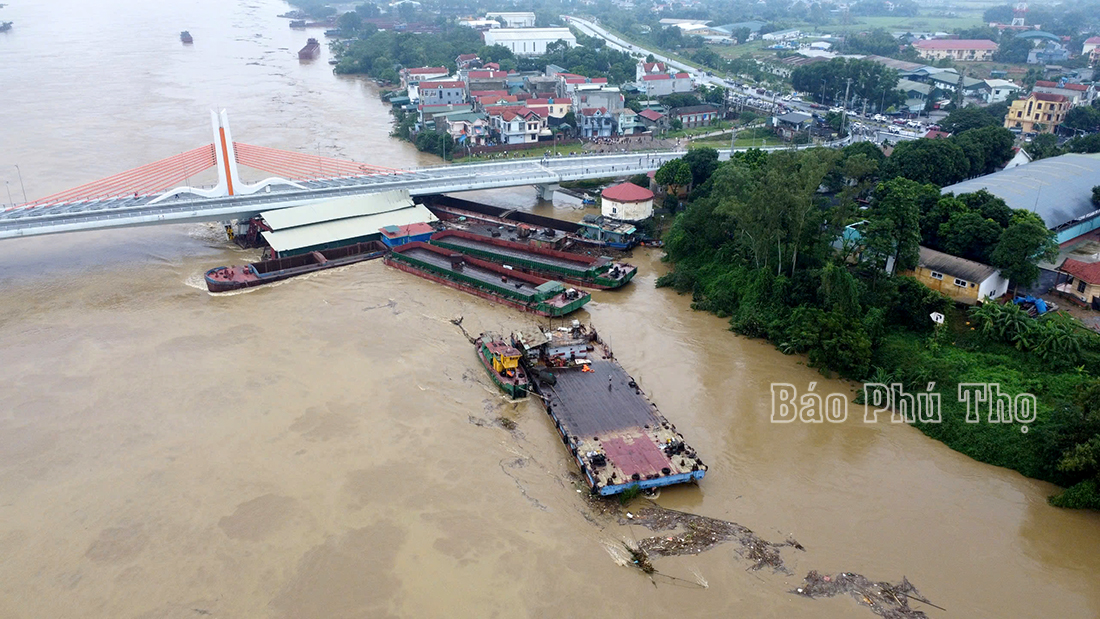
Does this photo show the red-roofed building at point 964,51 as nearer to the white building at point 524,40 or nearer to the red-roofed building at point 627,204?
the white building at point 524,40

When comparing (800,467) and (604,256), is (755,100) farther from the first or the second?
(800,467)

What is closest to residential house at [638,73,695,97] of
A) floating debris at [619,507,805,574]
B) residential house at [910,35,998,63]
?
residential house at [910,35,998,63]

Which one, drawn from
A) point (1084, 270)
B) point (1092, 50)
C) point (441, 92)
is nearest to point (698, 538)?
point (1084, 270)

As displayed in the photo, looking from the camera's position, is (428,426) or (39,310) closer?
(428,426)

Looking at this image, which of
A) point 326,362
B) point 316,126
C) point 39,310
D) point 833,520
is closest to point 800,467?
point 833,520

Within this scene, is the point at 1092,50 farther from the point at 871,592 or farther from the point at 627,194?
the point at 871,592

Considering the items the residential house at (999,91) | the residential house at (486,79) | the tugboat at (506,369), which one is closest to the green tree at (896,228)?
the tugboat at (506,369)

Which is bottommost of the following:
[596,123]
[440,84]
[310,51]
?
[596,123]
